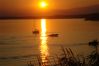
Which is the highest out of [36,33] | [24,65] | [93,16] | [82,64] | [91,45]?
[93,16]

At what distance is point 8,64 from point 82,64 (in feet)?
88.1

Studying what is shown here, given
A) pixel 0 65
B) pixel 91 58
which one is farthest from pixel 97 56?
pixel 0 65

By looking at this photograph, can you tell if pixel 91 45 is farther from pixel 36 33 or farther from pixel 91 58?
pixel 36 33

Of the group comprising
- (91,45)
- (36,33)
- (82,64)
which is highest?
(36,33)

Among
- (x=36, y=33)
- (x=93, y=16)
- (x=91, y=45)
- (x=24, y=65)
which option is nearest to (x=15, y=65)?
(x=24, y=65)

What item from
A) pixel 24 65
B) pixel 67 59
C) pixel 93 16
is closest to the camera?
pixel 67 59

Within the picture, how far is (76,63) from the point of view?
7219 millimetres

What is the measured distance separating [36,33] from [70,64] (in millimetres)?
92243

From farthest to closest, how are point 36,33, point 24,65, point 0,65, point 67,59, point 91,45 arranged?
point 36,33 < point 91,45 < point 0,65 < point 24,65 < point 67,59

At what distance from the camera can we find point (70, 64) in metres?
7.26

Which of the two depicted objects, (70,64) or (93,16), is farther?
(93,16)

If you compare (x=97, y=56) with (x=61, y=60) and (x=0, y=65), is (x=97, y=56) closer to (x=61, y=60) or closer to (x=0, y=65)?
(x=61, y=60)

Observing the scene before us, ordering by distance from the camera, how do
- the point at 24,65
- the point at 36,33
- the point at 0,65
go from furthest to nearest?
the point at 36,33 < the point at 0,65 < the point at 24,65

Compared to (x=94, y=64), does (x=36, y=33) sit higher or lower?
higher
